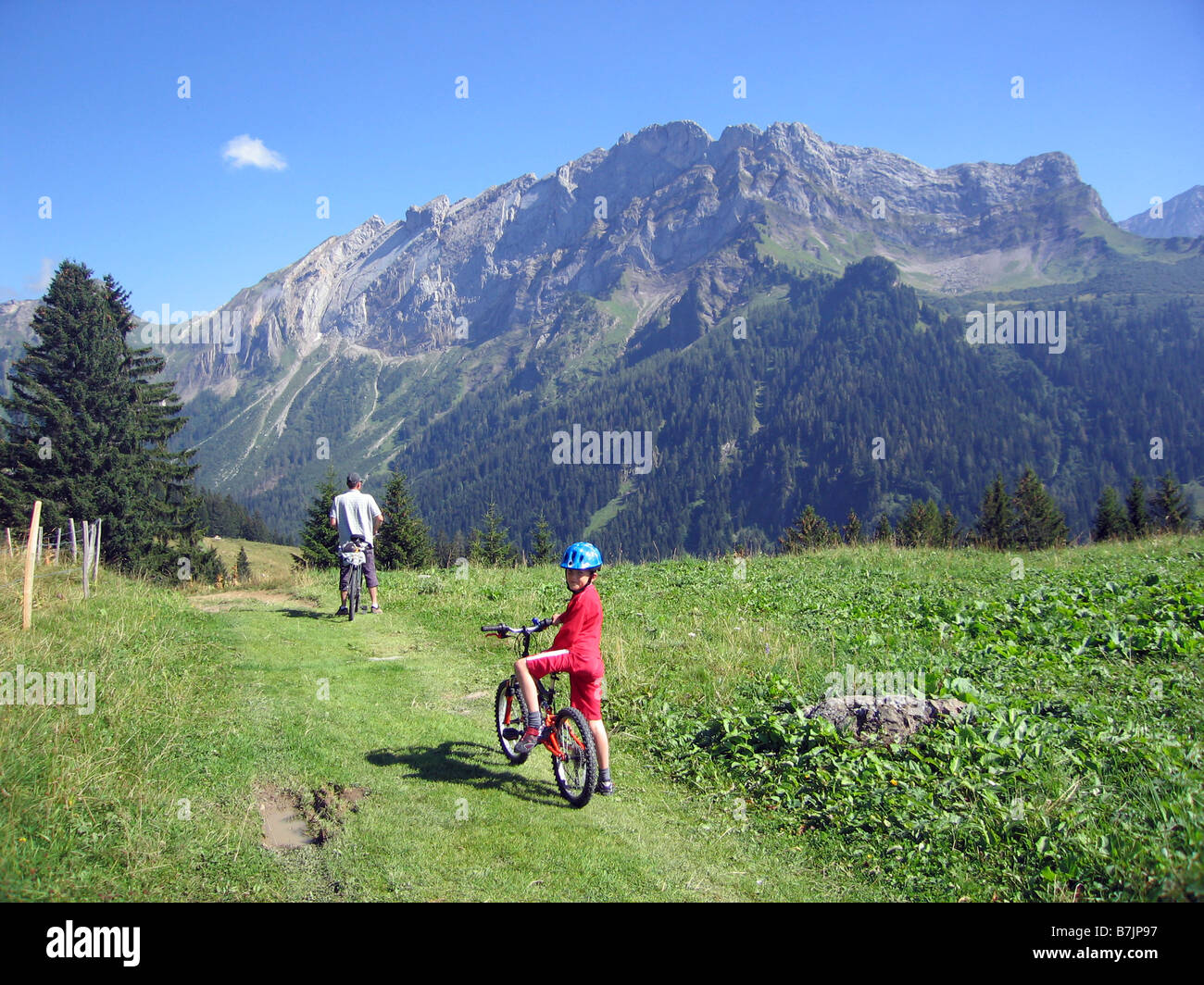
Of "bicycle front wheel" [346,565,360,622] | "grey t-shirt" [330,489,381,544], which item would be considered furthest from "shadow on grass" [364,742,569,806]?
"grey t-shirt" [330,489,381,544]

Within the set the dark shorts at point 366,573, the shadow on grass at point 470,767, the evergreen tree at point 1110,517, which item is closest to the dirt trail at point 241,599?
the dark shorts at point 366,573

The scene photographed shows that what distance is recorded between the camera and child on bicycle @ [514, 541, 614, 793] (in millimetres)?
7555

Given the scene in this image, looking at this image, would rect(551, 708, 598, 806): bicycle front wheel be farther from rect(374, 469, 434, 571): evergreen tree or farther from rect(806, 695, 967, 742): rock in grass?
rect(374, 469, 434, 571): evergreen tree

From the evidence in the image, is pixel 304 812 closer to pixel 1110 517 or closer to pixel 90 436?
pixel 90 436

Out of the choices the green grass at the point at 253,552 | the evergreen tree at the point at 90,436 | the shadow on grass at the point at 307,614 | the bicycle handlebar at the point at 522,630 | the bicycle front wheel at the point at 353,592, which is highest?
the evergreen tree at the point at 90,436

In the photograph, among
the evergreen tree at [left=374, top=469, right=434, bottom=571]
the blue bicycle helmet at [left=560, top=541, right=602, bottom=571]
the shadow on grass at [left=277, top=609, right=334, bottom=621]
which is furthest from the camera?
the evergreen tree at [left=374, top=469, right=434, bottom=571]

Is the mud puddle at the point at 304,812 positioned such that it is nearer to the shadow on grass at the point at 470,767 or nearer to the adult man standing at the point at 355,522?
the shadow on grass at the point at 470,767

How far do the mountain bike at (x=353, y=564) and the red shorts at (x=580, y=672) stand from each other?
8241 millimetres

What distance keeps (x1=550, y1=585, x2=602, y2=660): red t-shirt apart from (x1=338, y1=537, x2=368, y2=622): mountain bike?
27.7 feet

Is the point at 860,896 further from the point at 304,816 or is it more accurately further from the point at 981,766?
the point at 304,816

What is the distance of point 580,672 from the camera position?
7.62 meters

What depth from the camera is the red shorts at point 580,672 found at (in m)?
7.58

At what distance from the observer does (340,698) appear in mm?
9641
